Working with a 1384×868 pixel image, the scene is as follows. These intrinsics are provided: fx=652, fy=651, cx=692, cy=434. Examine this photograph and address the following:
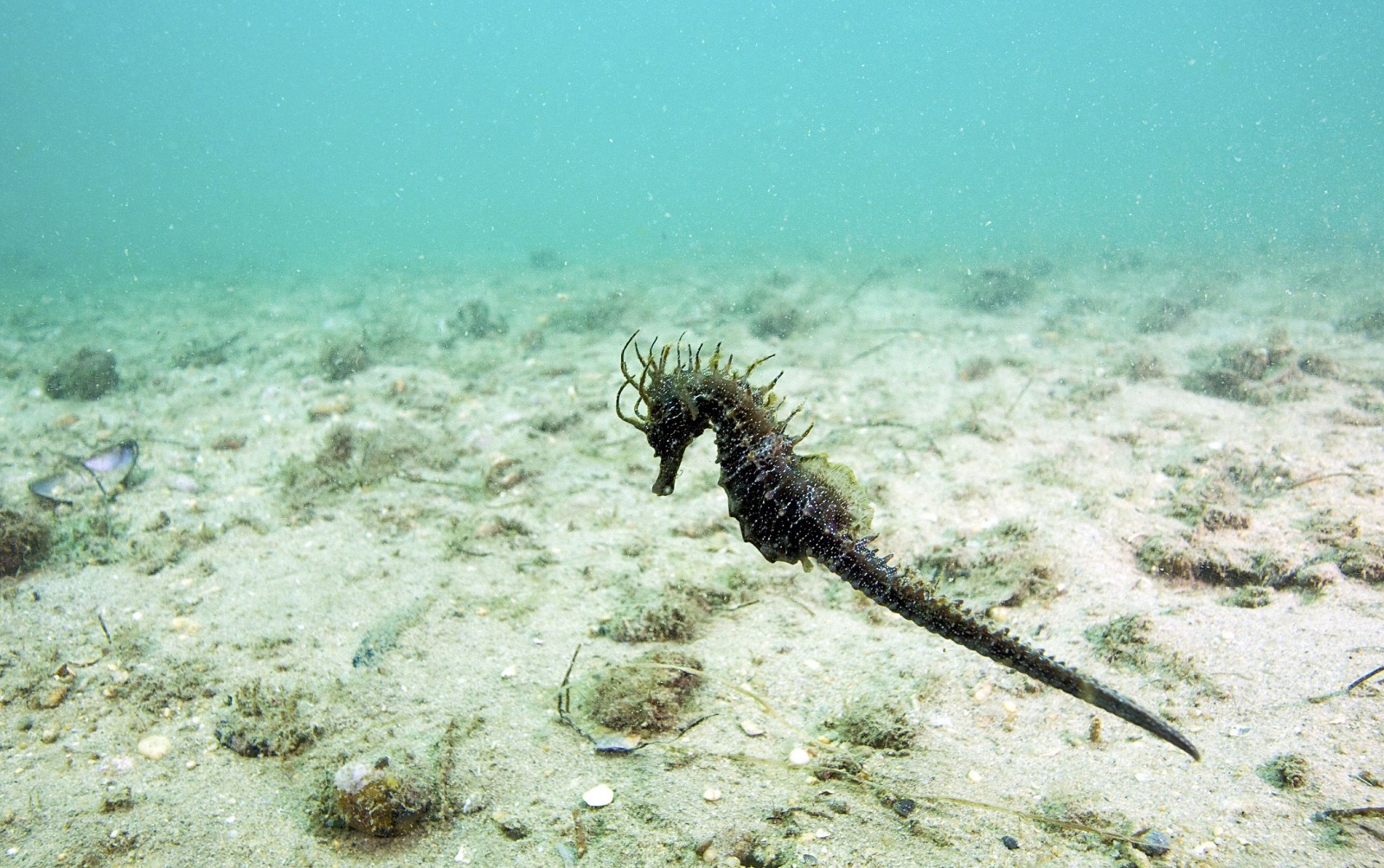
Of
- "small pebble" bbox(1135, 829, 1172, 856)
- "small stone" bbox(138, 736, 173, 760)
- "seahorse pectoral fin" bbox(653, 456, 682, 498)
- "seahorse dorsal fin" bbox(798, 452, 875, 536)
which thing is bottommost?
"small stone" bbox(138, 736, 173, 760)

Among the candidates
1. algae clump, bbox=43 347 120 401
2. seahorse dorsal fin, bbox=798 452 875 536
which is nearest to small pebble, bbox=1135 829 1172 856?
seahorse dorsal fin, bbox=798 452 875 536

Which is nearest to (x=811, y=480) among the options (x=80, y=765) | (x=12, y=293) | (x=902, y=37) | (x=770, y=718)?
(x=770, y=718)

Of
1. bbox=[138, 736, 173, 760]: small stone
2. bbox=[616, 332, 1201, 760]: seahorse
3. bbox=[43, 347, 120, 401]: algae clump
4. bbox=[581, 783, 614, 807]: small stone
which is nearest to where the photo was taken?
bbox=[616, 332, 1201, 760]: seahorse

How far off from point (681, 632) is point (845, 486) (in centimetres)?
190

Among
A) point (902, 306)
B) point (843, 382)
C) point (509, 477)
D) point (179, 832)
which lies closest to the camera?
point (179, 832)

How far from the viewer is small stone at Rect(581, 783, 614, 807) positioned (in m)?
2.80

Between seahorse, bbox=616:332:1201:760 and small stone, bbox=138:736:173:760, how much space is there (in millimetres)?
2989

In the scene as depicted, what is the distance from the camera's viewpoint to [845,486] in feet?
8.10

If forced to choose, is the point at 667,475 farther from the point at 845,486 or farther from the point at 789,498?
the point at 845,486

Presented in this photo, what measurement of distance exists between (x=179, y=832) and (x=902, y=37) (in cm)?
15290

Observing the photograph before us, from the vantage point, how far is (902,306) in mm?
14109

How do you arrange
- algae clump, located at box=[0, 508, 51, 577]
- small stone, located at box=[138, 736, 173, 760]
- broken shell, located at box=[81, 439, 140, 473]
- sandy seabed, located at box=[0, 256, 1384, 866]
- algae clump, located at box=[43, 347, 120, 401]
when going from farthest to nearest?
algae clump, located at box=[43, 347, 120, 401] → broken shell, located at box=[81, 439, 140, 473] → algae clump, located at box=[0, 508, 51, 577] → small stone, located at box=[138, 736, 173, 760] → sandy seabed, located at box=[0, 256, 1384, 866]

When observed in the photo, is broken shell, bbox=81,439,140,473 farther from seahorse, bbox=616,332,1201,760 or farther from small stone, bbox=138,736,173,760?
seahorse, bbox=616,332,1201,760

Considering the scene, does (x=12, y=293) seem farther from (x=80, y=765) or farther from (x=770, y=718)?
(x=770, y=718)
